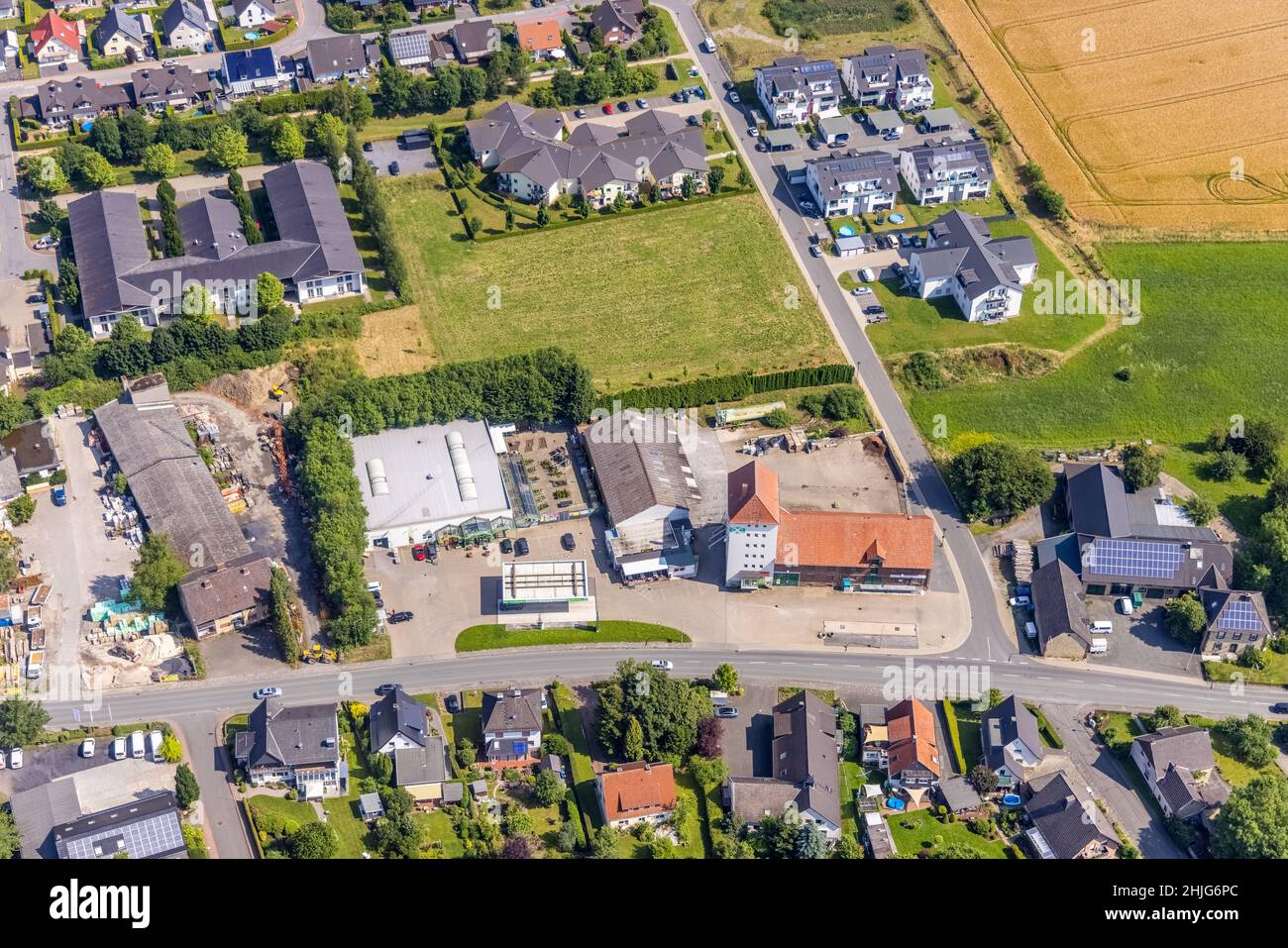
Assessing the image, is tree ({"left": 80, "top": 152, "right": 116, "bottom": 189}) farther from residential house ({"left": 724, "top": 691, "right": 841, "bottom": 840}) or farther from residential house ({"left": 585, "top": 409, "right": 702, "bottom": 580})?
residential house ({"left": 724, "top": 691, "right": 841, "bottom": 840})

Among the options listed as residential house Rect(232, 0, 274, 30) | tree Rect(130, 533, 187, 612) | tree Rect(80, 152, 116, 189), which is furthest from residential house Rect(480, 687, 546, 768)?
residential house Rect(232, 0, 274, 30)

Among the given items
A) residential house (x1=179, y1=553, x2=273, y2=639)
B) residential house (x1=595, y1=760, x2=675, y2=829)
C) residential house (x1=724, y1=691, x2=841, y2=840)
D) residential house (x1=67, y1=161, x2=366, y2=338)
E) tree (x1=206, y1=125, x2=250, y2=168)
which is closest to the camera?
residential house (x1=595, y1=760, x2=675, y2=829)

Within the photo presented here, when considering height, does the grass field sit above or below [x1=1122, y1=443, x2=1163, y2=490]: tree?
above

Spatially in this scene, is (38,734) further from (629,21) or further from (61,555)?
(629,21)

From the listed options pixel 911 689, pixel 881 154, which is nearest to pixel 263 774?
pixel 911 689

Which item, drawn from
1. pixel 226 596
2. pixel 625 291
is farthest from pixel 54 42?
pixel 226 596

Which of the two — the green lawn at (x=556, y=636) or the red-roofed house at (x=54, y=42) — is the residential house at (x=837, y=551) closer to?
the green lawn at (x=556, y=636)

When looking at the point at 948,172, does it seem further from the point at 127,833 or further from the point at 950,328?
the point at 127,833
